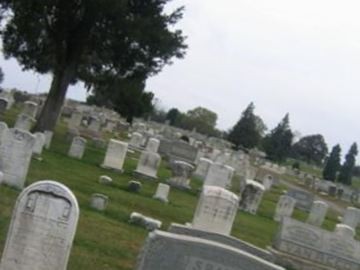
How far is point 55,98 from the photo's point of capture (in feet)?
97.6

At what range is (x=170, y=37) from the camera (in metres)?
30.0

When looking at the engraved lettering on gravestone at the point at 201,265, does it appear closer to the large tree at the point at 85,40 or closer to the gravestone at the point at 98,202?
the gravestone at the point at 98,202

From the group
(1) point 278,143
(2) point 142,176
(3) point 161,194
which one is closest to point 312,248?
(3) point 161,194

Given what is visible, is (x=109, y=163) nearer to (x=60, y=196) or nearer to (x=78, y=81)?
(x=78, y=81)

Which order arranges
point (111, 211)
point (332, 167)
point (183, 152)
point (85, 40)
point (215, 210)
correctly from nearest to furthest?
point (215, 210) → point (111, 211) → point (85, 40) → point (183, 152) → point (332, 167)

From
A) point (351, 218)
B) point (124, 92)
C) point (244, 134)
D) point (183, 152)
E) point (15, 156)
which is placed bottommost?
point (15, 156)

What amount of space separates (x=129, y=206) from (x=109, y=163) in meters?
7.92

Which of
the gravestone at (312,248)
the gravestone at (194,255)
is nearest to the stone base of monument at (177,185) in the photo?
the gravestone at (312,248)

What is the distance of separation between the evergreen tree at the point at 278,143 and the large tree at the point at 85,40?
187 feet

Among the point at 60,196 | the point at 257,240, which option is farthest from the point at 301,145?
the point at 60,196

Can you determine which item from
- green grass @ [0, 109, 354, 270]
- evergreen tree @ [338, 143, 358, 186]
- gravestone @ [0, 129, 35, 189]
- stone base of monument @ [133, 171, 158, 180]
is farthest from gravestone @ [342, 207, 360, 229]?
evergreen tree @ [338, 143, 358, 186]

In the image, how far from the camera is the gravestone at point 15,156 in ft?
48.2

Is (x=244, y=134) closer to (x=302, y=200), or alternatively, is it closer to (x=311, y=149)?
(x=311, y=149)

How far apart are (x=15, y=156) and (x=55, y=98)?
15.0 metres
